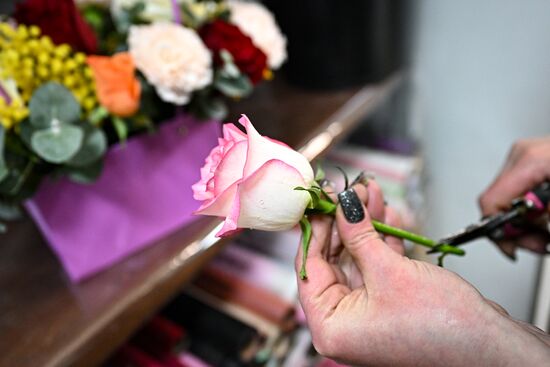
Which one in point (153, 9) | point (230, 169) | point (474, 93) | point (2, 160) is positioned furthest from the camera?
point (474, 93)

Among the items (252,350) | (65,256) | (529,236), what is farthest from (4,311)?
(529,236)

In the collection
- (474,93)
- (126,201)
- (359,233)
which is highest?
(359,233)

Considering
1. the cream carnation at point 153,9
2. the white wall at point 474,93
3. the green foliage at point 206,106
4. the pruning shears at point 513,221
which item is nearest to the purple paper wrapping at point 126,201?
the green foliage at point 206,106

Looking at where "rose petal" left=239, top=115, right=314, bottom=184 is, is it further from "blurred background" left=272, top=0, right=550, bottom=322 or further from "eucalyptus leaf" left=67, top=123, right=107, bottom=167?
"blurred background" left=272, top=0, right=550, bottom=322

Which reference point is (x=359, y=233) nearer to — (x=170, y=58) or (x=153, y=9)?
(x=170, y=58)

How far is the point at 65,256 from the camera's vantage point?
530 mm

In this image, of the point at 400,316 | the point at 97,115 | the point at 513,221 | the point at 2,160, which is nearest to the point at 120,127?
the point at 97,115

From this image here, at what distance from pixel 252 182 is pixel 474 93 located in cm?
94

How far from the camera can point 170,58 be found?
1.63 feet

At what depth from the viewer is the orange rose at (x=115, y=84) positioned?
478 millimetres

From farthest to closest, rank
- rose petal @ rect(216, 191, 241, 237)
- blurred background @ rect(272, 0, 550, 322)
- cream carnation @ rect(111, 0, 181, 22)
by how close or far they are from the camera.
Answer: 1. blurred background @ rect(272, 0, 550, 322)
2. cream carnation @ rect(111, 0, 181, 22)
3. rose petal @ rect(216, 191, 241, 237)

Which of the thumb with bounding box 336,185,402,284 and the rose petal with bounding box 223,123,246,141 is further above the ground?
the rose petal with bounding box 223,123,246,141

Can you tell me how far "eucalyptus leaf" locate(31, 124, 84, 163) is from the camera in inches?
17.7

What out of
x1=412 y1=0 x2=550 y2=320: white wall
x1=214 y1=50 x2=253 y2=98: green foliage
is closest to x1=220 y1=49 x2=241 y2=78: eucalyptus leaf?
x1=214 y1=50 x2=253 y2=98: green foliage
